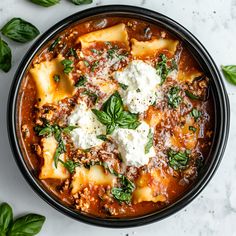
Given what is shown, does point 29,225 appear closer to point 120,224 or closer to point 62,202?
point 62,202

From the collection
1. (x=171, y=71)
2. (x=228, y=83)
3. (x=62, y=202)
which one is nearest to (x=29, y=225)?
(x=62, y=202)

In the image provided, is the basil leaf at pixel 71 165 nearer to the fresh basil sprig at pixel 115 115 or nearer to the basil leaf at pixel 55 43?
the fresh basil sprig at pixel 115 115

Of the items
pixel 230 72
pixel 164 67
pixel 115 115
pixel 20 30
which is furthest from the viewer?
pixel 230 72

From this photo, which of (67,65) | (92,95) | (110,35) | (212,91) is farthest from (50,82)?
(212,91)

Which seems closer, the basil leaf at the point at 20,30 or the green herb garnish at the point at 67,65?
the green herb garnish at the point at 67,65

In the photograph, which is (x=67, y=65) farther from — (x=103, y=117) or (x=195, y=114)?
(x=195, y=114)

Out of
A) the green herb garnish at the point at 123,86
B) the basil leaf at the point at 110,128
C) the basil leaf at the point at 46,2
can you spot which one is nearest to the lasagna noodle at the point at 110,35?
the green herb garnish at the point at 123,86
